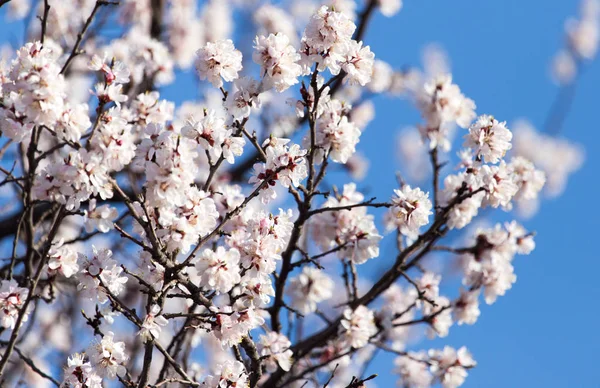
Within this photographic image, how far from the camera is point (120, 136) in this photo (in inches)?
109

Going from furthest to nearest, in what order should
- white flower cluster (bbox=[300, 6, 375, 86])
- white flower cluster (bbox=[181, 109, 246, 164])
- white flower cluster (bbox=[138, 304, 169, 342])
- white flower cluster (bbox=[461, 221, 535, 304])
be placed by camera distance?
white flower cluster (bbox=[461, 221, 535, 304]) → white flower cluster (bbox=[300, 6, 375, 86]) → white flower cluster (bbox=[181, 109, 246, 164]) → white flower cluster (bbox=[138, 304, 169, 342])

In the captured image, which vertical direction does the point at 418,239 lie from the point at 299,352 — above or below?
above

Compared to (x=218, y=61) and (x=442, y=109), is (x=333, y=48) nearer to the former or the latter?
(x=218, y=61)

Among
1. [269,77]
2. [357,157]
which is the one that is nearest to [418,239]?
[269,77]

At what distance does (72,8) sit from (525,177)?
190 inches

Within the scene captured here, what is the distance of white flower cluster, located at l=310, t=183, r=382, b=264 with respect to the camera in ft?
12.7

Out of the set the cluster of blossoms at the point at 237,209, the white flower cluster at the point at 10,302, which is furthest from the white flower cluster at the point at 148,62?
the white flower cluster at the point at 10,302

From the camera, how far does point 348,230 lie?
402 cm

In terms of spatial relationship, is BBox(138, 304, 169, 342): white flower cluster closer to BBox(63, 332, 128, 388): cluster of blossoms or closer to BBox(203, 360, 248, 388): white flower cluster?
BBox(63, 332, 128, 388): cluster of blossoms

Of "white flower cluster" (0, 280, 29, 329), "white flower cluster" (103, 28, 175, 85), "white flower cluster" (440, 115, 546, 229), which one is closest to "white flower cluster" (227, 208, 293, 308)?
"white flower cluster" (0, 280, 29, 329)

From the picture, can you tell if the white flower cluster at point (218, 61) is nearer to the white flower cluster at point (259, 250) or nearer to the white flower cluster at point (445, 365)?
the white flower cluster at point (259, 250)

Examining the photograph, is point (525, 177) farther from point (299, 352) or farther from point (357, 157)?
point (357, 157)

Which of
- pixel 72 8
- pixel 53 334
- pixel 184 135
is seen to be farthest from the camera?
pixel 53 334

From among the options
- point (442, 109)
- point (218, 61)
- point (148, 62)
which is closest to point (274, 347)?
Answer: point (218, 61)
